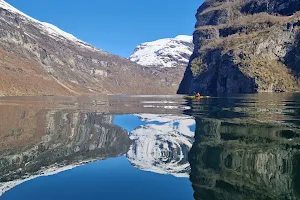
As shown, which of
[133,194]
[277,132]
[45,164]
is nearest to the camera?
[133,194]

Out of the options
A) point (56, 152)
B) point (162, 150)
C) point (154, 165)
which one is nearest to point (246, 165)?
point (154, 165)

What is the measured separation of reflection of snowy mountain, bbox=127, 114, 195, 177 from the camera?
15094 mm

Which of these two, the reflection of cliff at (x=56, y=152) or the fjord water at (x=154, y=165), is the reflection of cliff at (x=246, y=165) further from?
the reflection of cliff at (x=56, y=152)

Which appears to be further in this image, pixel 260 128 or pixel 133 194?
pixel 260 128

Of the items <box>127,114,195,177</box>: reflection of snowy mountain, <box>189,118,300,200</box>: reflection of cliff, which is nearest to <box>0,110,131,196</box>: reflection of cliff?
<box>127,114,195,177</box>: reflection of snowy mountain

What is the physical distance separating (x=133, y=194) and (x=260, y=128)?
16.2 meters

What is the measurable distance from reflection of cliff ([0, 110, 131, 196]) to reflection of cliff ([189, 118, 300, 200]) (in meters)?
5.53

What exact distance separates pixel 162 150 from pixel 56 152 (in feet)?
20.5

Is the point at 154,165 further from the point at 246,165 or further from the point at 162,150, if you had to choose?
the point at 246,165

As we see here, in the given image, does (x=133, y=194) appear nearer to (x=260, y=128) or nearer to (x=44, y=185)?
(x=44, y=185)

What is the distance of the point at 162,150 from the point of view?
60.8 ft

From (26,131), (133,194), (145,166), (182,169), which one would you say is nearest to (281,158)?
(182,169)

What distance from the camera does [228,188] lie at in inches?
465

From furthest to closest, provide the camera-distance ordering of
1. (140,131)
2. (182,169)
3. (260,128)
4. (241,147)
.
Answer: (140,131), (260,128), (241,147), (182,169)
